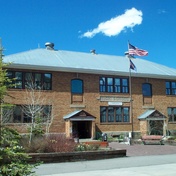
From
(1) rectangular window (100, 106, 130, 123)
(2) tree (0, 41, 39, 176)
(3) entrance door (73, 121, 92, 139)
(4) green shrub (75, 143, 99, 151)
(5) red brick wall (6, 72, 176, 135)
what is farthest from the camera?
(1) rectangular window (100, 106, 130, 123)

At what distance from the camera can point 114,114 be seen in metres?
37.6

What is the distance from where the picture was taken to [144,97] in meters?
39.7

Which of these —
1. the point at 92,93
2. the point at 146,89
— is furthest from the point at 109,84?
the point at 146,89

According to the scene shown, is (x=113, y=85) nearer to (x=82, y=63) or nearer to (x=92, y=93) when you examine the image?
(x=92, y=93)

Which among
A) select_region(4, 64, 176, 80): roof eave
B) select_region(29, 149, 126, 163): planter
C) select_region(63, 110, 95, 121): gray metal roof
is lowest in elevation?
select_region(29, 149, 126, 163): planter

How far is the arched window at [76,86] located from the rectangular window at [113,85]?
103 inches

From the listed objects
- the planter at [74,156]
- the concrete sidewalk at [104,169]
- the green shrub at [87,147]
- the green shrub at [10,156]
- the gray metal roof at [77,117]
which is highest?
the gray metal roof at [77,117]

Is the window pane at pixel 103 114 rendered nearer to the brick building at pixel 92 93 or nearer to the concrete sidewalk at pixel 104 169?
the brick building at pixel 92 93

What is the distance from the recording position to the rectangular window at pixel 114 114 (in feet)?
121

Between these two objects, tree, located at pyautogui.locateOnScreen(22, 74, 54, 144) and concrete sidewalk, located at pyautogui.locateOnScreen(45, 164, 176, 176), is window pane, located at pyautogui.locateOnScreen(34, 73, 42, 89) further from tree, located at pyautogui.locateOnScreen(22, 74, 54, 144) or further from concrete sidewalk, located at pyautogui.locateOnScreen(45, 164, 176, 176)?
concrete sidewalk, located at pyautogui.locateOnScreen(45, 164, 176, 176)

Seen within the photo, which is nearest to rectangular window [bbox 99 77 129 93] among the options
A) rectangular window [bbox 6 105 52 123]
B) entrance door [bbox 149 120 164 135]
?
entrance door [bbox 149 120 164 135]

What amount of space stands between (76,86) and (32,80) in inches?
209

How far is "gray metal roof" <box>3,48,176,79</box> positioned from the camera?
1336 inches

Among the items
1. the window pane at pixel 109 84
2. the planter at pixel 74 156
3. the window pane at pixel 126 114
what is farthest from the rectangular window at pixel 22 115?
the planter at pixel 74 156
